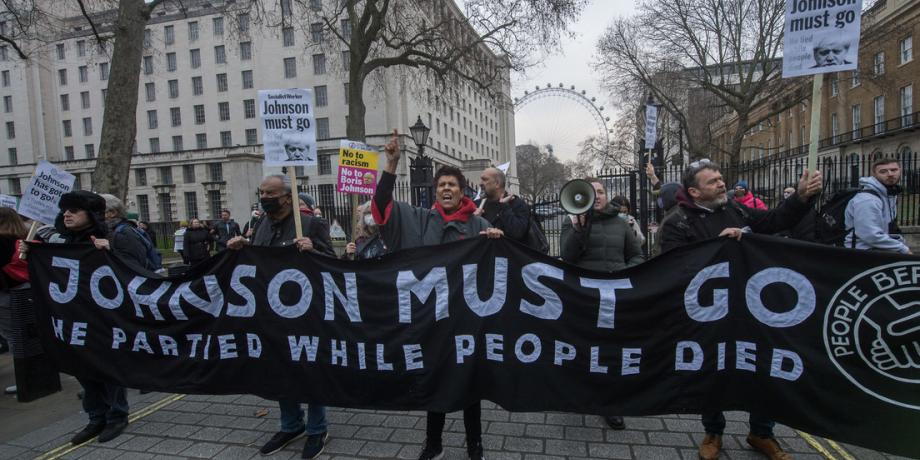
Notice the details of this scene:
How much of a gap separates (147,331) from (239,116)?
5770 cm

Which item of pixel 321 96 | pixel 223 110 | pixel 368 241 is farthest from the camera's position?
pixel 223 110

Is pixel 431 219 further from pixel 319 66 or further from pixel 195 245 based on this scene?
pixel 319 66

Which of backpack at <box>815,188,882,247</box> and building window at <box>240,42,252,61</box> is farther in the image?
building window at <box>240,42,252,61</box>

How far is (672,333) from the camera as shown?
311 centimetres

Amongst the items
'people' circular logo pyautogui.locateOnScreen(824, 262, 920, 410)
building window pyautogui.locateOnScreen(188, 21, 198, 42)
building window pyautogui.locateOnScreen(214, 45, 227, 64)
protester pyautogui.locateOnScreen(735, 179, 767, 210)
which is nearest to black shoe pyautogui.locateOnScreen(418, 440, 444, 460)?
'people' circular logo pyautogui.locateOnScreen(824, 262, 920, 410)

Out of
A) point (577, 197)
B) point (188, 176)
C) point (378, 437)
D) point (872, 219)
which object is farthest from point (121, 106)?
point (188, 176)

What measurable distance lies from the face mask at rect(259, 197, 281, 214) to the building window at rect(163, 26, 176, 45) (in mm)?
66235

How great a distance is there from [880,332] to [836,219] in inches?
75.4

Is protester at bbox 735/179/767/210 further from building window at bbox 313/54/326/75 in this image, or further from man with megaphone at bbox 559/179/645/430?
building window at bbox 313/54/326/75

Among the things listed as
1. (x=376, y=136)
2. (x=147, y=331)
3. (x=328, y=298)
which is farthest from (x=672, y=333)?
(x=376, y=136)

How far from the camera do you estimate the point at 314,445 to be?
352 centimetres

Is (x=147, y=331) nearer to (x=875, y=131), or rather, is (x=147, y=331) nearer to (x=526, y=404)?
(x=526, y=404)

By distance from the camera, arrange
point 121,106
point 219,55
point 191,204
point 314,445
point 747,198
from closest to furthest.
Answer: point 314,445 → point 747,198 → point 121,106 → point 191,204 → point 219,55

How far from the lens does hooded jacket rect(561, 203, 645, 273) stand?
413 cm
